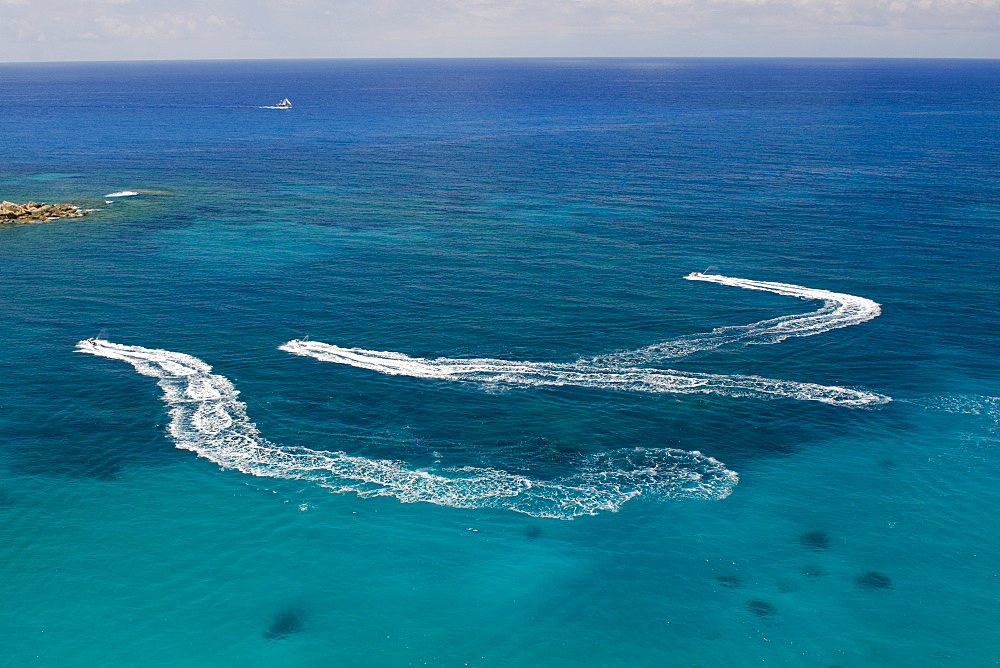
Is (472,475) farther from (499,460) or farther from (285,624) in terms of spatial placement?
(285,624)

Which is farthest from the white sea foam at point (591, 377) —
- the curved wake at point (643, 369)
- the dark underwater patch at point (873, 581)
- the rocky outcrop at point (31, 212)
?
the rocky outcrop at point (31, 212)

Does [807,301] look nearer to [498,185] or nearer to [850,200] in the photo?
[850,200]

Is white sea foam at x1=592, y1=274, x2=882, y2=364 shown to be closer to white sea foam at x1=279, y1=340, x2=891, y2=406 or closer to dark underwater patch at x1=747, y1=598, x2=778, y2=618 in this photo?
white sea foam at x1=279, y1=340, x2=891, y2=406

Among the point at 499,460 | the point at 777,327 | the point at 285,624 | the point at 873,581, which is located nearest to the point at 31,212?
the point at 499,460

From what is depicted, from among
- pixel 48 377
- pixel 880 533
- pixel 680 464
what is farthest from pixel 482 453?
pixel 48 377

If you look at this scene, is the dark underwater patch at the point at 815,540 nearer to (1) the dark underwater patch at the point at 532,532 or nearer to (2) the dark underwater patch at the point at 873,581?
(2) the dark underwater patch at the point at 873,581
